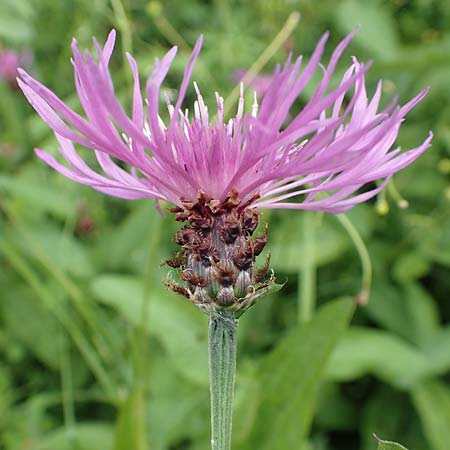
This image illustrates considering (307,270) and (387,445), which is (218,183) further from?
(307,270)

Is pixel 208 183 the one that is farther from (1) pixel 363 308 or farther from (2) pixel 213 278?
(1) pixel 363 308

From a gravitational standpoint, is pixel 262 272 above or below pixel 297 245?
below

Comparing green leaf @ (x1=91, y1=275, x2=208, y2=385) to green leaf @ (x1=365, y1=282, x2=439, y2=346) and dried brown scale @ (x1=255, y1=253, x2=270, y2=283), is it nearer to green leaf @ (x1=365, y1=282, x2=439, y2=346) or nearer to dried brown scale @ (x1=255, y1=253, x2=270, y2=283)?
green leaf @ (x1=365, y1=282, x2=439, y2=346)

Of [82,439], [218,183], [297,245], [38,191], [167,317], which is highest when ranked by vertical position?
[38,191]

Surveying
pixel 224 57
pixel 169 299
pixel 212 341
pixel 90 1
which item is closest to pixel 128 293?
pixel 169 299

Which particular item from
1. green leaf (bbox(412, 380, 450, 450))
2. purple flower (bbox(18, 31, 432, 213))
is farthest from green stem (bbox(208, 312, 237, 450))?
green leaf (bbox(412, 380, 450, 450))

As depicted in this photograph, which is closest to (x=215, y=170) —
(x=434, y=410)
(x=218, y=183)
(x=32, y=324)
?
(x=218, y=183)
